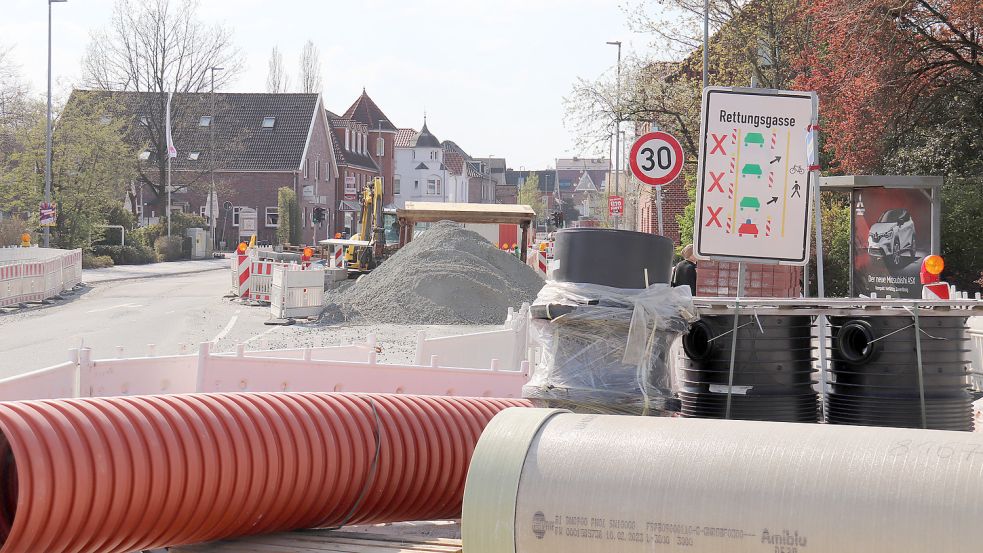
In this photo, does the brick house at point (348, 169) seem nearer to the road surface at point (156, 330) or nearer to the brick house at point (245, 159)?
the brick house at point (245, 159)

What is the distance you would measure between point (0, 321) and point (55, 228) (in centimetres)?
2300

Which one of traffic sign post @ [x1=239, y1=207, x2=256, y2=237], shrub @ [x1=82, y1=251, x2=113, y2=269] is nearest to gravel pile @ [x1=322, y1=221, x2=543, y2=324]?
shrub @ [x1=82, y1=251, x2=113, y2=269]

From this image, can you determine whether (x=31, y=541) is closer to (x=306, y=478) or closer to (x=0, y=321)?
(x=306, y=478)

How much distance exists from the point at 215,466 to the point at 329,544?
0.71 meters

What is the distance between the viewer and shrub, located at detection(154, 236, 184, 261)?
183ft

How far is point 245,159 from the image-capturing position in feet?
247

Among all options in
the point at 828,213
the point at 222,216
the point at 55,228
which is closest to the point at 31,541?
the point at 828,213

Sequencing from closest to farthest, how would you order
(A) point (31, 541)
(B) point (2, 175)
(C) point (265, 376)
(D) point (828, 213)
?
(A) point (31, 541)
(C) point (265, 376)
(D) point (828, 213)
(B) point (2, 175)

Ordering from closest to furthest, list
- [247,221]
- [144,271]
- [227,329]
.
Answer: [227,329] → [144,271] → [247,221]

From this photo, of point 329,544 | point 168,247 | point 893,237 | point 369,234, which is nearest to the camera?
point 329,544

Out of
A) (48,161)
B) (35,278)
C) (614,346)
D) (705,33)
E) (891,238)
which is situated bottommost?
(35,278)

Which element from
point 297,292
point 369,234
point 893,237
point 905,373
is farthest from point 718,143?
point 369,234

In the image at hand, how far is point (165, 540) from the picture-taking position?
5.60 m

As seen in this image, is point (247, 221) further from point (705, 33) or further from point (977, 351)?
point (977, 351)
